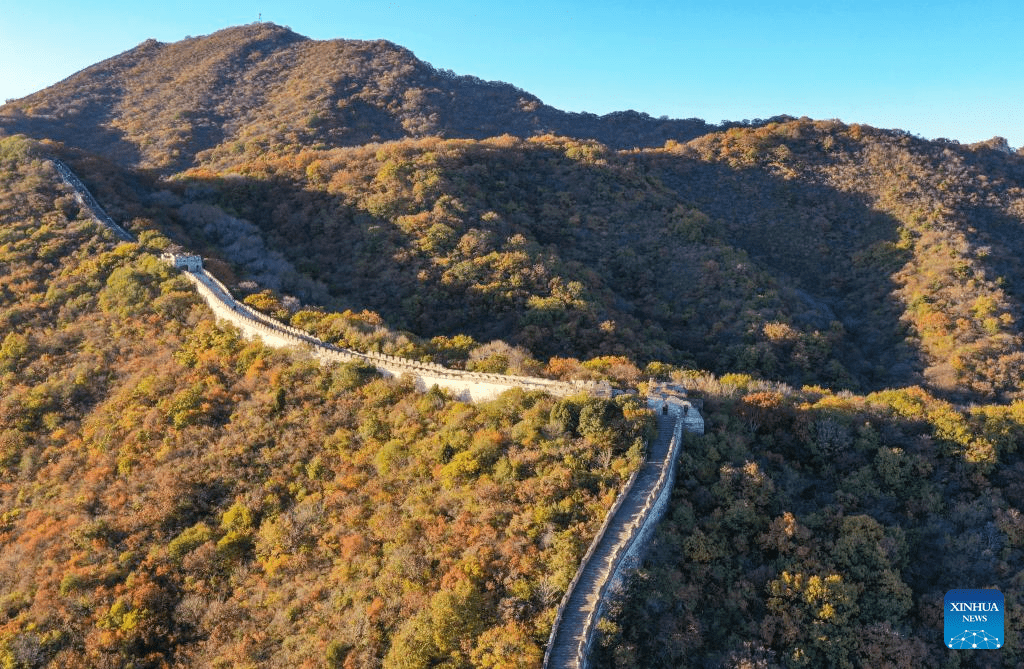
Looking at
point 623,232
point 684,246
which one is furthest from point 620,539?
point 623,232

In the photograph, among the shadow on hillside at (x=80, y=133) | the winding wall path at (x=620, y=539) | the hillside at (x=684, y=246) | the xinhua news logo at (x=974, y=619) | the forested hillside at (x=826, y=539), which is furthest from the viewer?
the shadow on hillside at (x=80, y=133)

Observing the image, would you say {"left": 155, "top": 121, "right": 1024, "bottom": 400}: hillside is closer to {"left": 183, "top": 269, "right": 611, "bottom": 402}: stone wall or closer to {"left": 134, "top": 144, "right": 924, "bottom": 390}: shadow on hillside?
{"left": 134, "top": 144, "right": 924, "bottom": 390}: shadow on hillside

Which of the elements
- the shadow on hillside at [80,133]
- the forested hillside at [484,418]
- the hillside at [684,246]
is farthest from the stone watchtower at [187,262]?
the shadow on hillside at [80,133]

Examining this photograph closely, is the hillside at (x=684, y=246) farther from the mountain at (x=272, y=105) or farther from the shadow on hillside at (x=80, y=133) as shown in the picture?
the shadow on hillside at (x=80, y=133)

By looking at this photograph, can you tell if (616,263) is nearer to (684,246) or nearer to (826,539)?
(684,246)

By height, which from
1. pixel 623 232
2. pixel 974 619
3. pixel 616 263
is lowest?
pixel 974 619

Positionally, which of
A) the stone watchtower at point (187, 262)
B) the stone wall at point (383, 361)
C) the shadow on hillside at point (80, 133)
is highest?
the shadow on hillside at point (80, 133)
